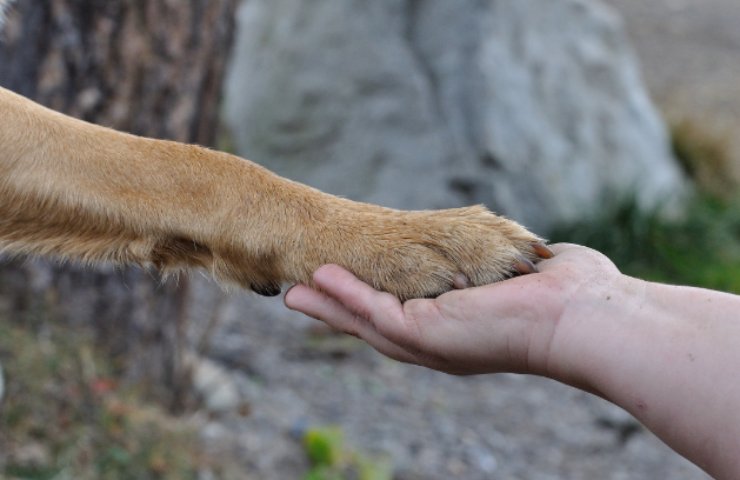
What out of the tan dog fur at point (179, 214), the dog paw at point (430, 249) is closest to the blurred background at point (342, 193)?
the tan dog fur at point (179, 214)

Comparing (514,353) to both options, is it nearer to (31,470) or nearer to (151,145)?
(151,145)

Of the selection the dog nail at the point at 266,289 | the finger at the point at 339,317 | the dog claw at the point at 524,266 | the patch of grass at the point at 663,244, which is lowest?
the patch of grass at the point at 663,244

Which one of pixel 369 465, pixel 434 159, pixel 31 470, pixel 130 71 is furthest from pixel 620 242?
pixel 31 470

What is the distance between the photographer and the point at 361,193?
303 inches

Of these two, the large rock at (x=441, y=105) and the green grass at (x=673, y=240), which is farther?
the green grass at (x=673, y=240)

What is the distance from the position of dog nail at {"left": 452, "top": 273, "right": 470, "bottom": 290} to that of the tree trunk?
7.51ft

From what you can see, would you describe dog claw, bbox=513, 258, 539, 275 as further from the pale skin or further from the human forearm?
the human forearm

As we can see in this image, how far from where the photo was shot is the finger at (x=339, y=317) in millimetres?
2354

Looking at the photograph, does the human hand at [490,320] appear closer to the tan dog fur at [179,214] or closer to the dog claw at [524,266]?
the dog claw at [524,266]

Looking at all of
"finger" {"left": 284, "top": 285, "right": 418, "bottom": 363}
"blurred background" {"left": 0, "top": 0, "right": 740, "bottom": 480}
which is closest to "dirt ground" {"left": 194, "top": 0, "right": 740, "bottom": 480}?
"blurred background" {"left": 0, "top": 0, "right": 740, "bottom": 480}

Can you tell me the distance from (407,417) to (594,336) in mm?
3648

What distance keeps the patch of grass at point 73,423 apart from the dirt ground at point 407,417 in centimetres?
48

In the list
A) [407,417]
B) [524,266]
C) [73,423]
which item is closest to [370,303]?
[524,266]

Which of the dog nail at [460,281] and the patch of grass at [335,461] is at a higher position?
the dog nail at [460,281]
